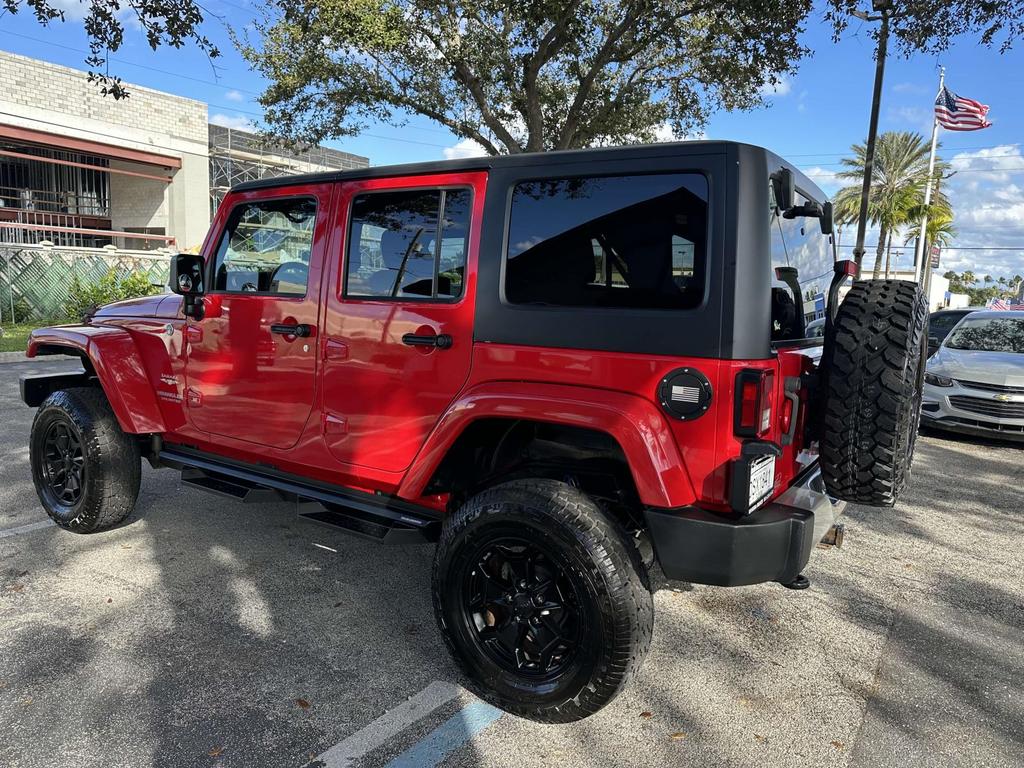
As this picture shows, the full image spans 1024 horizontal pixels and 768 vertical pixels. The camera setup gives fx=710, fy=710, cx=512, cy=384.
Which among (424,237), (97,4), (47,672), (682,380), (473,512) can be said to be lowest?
(47,672)

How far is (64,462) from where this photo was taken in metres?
4.27

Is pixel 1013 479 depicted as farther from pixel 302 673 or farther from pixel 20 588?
pixel 20 588

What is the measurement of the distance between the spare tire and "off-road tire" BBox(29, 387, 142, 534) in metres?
3.70

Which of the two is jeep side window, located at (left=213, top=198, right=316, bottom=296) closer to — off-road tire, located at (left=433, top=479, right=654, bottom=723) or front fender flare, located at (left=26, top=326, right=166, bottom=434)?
front fender flare, located at (left=26, top=326, right=166, bottom=434)

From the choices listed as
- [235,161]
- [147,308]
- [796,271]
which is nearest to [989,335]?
[796,271]

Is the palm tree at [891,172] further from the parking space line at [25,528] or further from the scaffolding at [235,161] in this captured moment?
the parking space line at [25,528]

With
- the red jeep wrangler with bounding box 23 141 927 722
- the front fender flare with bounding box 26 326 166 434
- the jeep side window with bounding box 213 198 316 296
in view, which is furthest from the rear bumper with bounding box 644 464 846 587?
the front fender flare with bounding box 26 326 166 434

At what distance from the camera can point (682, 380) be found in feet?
7.82

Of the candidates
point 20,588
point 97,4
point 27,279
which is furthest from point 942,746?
point 27,279

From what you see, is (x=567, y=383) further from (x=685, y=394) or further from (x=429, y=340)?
(x=429, y=340)

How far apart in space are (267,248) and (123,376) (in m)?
1.14

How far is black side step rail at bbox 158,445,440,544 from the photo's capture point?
3.07 metres

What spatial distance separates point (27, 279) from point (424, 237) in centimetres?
1754

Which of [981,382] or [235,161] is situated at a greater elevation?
[235,161]
